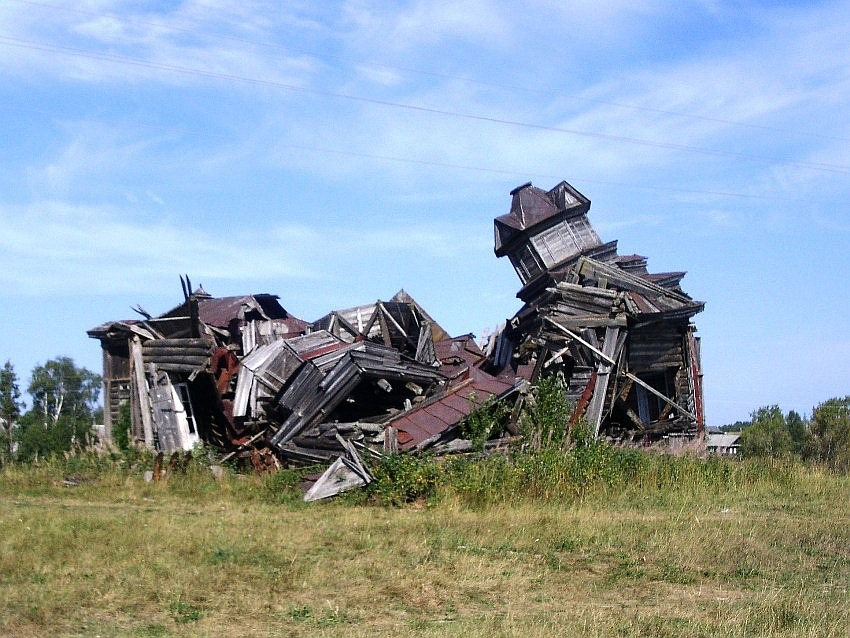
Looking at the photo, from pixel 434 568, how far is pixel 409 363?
998 centimetres

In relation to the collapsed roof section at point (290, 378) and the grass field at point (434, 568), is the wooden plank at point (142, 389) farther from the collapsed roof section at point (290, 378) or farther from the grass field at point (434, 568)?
the grass field at point (434, 568)

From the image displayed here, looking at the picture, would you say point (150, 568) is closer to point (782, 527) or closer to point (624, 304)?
point (782, 527)

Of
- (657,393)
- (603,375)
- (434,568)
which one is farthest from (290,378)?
(434,568)

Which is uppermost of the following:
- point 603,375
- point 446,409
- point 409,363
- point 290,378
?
point 409,363

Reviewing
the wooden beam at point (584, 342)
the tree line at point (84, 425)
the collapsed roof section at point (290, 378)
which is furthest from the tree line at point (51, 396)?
the wooden beam at point (584, 342)

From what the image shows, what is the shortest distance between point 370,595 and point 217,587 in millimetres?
1407

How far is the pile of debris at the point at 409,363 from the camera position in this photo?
17344mm

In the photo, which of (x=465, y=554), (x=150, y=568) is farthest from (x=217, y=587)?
(x=465, y=554)

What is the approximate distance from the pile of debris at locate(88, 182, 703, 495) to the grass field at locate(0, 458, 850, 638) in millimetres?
3199

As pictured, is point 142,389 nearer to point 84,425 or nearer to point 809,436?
point 84,425

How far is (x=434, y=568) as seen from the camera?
900 cm

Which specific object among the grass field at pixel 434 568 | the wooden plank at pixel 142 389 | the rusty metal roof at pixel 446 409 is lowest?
the grass field at pixel 434 568

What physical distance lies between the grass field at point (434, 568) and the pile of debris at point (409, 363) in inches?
126

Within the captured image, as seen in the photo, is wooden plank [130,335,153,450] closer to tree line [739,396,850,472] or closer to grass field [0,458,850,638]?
grass field [0,458,850,638]
